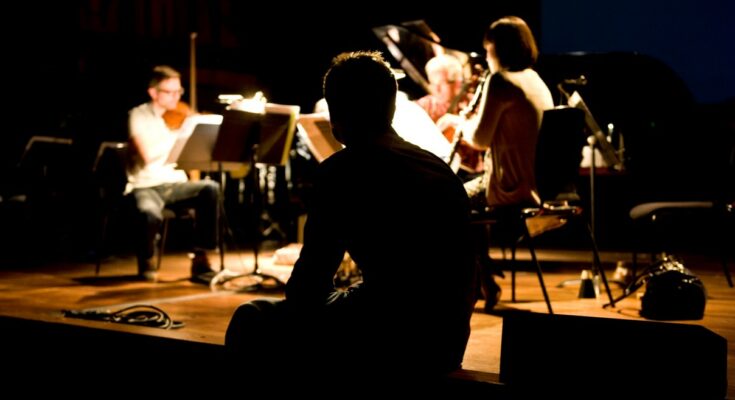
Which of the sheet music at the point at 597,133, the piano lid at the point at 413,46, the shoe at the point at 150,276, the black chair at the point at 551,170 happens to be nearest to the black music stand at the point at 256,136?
the shoe at the point at 150,276

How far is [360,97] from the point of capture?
172 cm

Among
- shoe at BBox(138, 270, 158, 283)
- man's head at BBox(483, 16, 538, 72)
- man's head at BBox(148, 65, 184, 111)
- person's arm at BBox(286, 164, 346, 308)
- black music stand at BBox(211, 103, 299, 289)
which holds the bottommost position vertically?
shoe at BBox(138, 270, 158, 283)

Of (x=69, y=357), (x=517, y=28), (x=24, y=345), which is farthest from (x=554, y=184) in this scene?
(x=24, y=345)

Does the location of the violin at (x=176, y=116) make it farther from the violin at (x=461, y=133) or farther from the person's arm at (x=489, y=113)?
the person's arm at (x=489, y=113)

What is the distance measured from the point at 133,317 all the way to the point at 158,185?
202 cm

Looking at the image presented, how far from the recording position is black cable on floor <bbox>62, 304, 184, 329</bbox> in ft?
10.3

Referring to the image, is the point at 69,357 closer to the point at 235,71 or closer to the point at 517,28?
the point at 517,28

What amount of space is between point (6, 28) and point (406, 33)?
494 centimetres

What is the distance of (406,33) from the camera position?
5055 millimetres

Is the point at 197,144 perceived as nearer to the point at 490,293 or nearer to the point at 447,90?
the point at 447,90

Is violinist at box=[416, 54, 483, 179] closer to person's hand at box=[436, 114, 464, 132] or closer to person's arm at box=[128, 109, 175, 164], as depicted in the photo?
person's hand at box=[436, 114, 464, 132]

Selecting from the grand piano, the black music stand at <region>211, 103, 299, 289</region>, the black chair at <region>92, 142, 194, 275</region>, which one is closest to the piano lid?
the black music stand at <region>211, 103, 299, 289</region>

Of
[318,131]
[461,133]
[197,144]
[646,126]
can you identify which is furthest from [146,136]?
[646,126]

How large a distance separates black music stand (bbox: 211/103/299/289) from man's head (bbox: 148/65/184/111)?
1055 millimetres
